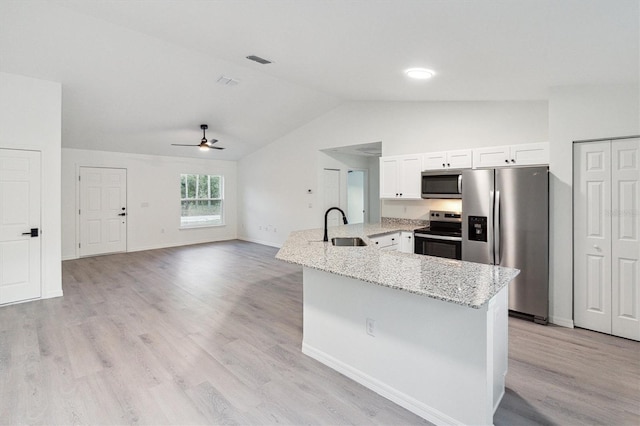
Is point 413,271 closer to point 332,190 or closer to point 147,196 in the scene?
point 332,190

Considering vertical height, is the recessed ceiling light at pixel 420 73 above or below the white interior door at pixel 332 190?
above

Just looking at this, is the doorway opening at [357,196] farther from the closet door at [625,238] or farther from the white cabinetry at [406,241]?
the closet door at [625,238]

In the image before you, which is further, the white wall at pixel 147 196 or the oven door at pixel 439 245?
the white wall at pixel 147 196

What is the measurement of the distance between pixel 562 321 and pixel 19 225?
6480 mm

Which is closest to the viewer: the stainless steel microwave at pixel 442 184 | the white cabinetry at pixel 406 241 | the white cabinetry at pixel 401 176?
the stainless steel microwave at pixel 442 184

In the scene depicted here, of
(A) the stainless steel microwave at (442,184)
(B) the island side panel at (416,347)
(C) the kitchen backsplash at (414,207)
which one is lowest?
(B) the island side panel at (416,347)

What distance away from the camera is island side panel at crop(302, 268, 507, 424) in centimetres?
181

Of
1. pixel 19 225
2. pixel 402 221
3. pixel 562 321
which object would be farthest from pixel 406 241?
pixel 19 225

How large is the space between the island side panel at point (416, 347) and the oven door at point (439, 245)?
6.37 feet

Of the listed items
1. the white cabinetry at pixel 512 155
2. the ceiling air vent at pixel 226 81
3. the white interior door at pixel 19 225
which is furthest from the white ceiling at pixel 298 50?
the white interior door at pixel 19 225

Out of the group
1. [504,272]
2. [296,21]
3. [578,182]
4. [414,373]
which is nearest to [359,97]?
[296,21]

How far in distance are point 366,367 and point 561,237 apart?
2.59 meters

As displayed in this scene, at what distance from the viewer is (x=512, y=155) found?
3.88 metres

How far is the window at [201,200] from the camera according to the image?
28.9 ft
